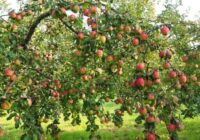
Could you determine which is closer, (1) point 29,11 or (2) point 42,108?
(1) point 29,11

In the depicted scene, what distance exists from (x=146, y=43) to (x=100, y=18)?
2.36 ft

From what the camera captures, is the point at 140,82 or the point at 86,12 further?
the point at 86,12

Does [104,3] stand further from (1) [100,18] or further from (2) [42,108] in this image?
(2) [42,108]

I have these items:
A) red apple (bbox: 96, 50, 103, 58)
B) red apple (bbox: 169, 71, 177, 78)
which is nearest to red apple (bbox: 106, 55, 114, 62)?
red apple (bbox: 96, 50, 103, 58)

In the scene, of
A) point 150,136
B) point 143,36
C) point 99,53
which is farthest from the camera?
point 99,53

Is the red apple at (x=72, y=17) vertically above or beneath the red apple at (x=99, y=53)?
above

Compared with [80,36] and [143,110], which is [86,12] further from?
[143,110]

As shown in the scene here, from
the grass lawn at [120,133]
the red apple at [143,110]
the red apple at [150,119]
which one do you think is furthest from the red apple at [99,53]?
the grass lawn at [120,133]

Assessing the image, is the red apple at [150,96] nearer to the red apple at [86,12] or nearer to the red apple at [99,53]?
the red apple at [99,53]

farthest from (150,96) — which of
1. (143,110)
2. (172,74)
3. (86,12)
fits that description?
(86,12)

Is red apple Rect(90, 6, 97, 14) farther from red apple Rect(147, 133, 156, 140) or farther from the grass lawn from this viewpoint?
the grass lawn

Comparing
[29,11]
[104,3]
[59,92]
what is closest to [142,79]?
[104,3]

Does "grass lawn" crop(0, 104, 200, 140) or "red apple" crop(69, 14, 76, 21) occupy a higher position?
"red apple" crop(69, 14, 76, 21)

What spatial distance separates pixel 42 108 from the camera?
7.82 meters
